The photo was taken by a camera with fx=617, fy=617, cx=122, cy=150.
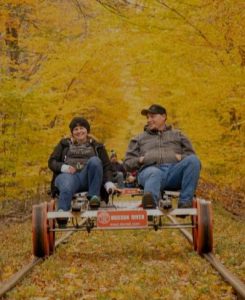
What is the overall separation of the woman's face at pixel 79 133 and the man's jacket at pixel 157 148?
0.68 m

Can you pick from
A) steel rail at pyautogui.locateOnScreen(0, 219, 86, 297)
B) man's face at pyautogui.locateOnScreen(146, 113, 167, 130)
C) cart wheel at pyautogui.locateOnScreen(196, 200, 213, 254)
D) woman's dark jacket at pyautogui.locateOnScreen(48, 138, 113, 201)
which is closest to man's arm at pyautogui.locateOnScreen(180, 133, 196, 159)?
man's face at pyautogui.locateOnScreen(146, 113, 167, 130)

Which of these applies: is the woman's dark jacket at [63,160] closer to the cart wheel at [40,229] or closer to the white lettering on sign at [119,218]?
the cart wheel at [40,229]

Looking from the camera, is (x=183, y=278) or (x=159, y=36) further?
(x=159, y=36)

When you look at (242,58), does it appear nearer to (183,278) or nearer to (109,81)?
(183,278)

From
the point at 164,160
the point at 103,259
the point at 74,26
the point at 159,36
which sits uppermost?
the point at 74,26

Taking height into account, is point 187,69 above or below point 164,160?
above

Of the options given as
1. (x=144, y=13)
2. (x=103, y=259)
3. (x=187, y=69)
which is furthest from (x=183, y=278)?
(x=187, y=69)

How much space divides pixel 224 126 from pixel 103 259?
331 inches

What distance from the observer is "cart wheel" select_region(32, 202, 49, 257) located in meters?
7.75

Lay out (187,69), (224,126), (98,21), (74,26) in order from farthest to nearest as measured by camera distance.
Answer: (74,26)
(98,21)
(224,126)
(187,69)

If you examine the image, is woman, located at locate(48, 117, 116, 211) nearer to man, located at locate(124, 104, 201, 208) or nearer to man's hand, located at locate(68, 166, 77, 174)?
man's hand, located at locate(68, 166, 77, 174)

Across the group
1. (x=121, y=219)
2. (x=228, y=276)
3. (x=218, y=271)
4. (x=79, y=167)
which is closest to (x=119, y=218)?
(x=121, y=219)

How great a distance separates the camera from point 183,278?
6453 millimetres

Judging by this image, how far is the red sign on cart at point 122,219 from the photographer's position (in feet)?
24.3
